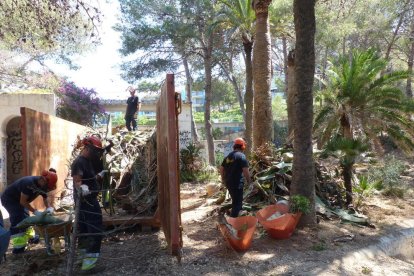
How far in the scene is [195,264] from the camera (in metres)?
5.50

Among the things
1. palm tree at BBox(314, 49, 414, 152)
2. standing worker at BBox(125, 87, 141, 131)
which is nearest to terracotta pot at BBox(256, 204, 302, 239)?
palm tree at BBox(314, 49, 414, 152)

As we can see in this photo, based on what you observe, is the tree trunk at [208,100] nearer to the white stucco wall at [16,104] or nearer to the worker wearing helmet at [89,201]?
the white stucco wall at [16,104]

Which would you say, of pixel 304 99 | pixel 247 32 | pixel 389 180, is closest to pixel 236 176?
pixel 304 99

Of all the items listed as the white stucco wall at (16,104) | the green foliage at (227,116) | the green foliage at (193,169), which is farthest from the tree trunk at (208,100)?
the green foliage at (227,116)

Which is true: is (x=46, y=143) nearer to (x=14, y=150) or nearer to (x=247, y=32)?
(x=14, y=150)

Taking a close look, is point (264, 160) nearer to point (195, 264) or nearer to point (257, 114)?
point (257, 114)

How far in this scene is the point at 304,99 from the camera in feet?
23.2

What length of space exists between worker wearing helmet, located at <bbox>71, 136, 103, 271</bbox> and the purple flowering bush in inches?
495

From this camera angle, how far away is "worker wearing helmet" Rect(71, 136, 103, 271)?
17.7ft

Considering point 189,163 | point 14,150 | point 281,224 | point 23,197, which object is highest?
point 14,150

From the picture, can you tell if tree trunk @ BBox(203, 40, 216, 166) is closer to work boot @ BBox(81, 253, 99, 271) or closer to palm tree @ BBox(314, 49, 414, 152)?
palm tree @ BBox(314, 49, 414, 152)

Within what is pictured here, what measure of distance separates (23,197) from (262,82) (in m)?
6.61

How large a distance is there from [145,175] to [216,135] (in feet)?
81.1

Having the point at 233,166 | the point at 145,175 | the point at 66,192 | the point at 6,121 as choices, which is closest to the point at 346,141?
the point at 233,166
